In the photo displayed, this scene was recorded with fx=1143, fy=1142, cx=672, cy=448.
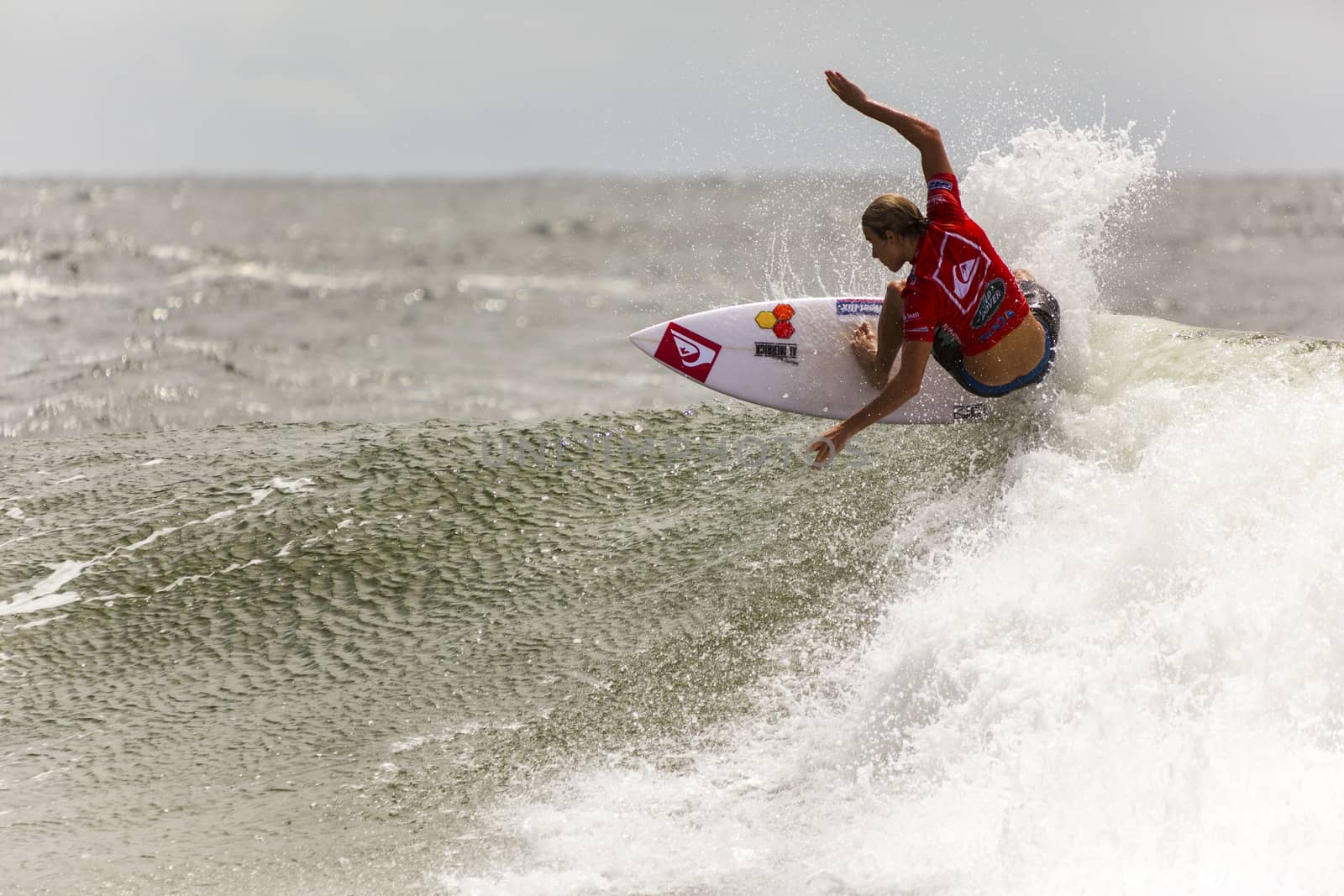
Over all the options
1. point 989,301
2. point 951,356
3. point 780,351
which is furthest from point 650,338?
point 989,301

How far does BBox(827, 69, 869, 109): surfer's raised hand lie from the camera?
5.33 m

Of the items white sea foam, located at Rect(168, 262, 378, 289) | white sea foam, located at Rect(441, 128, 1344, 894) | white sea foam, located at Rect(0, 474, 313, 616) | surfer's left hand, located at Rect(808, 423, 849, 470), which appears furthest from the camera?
white sea foam, located at Rect(168, 262, 378, 289)

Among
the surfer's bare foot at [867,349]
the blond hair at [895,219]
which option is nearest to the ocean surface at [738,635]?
the surfer's bare foot at [867,349]

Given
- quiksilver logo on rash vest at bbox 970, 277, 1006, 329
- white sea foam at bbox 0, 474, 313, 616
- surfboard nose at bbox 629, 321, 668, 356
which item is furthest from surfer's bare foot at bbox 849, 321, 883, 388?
white sea foam at bbox 0, 474, 313, 616

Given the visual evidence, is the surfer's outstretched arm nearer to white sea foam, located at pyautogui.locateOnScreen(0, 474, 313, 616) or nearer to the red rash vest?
the red rash vest

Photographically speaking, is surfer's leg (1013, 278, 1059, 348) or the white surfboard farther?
the white surfboard

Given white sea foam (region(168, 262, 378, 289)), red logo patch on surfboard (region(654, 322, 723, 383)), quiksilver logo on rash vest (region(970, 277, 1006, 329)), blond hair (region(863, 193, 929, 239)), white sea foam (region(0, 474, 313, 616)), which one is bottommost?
white sea foam (region(0, 474, 313, 616))

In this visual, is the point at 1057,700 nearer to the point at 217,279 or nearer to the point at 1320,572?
the point at 1320,572

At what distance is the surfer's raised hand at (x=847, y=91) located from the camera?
17.5 ft

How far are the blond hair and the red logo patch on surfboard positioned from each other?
168 centimetres

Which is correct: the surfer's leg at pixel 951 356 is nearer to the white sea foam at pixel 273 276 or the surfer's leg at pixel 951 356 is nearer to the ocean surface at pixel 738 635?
the ocean surface at pixel 738 635

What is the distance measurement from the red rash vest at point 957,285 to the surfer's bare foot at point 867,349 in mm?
831

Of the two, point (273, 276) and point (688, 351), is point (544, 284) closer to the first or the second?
point (273, 276)

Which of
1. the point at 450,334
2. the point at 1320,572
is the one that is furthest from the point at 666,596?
the point at 450,334
